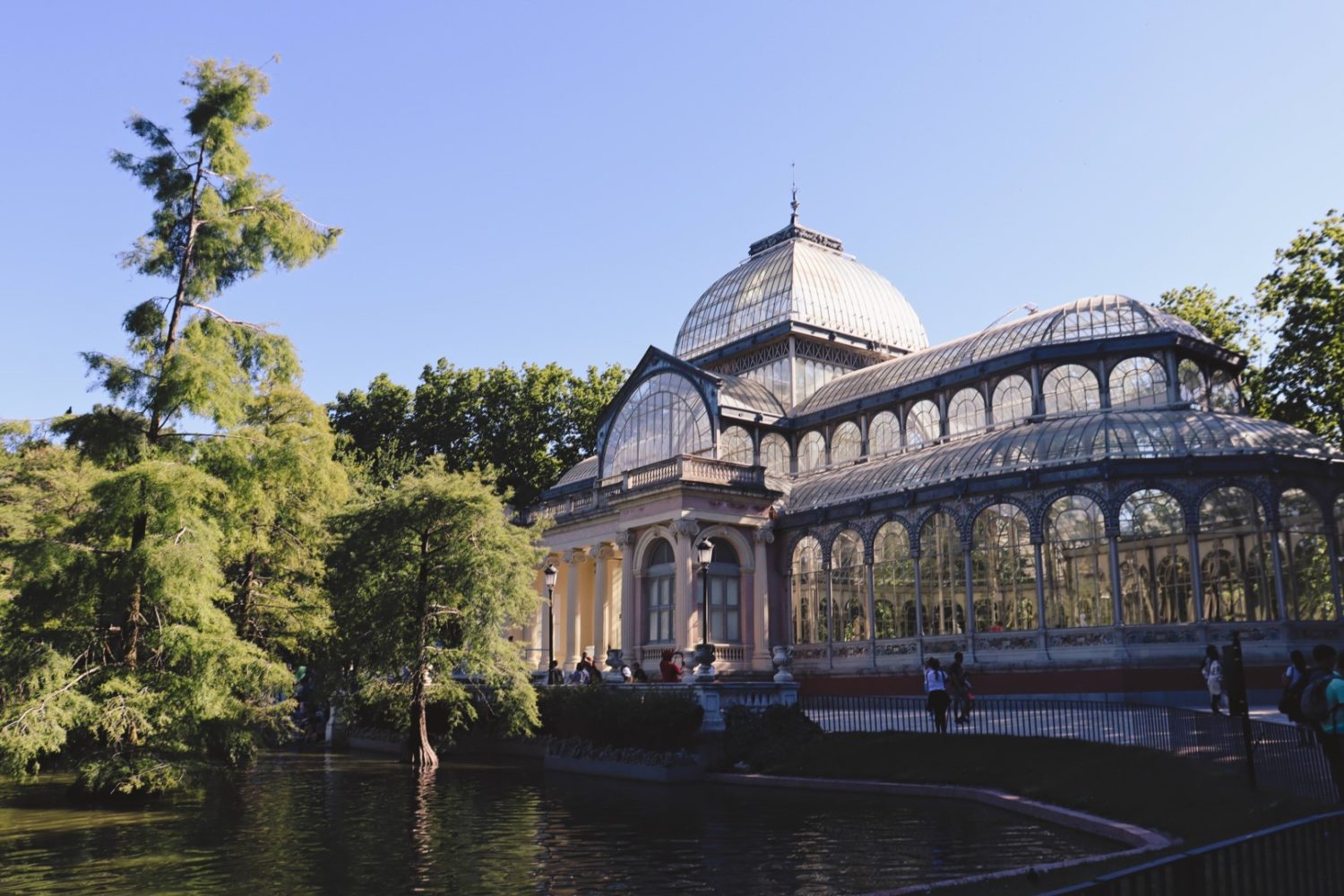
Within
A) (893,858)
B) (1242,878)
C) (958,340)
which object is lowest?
(893,858)

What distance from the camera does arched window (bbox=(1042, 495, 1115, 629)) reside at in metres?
29.8

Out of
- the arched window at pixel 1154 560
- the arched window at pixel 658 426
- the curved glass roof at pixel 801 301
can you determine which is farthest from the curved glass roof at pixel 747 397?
the arched window at pixel 1154 560

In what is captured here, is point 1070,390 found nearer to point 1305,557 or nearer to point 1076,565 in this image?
point 1076,565

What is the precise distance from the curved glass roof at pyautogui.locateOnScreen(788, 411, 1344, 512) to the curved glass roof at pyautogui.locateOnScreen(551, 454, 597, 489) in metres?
17.3

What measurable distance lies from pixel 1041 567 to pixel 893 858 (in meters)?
19.7

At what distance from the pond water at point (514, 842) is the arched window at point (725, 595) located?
53.6 feet

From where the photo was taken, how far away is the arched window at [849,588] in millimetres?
35625

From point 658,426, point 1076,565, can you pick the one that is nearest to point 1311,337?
point 1076,565

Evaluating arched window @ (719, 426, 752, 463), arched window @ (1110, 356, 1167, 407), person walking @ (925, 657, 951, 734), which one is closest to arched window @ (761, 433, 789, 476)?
arched window @ (719, 426, 752, 463)

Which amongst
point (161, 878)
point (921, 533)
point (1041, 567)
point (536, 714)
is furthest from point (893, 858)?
point (921, 533)

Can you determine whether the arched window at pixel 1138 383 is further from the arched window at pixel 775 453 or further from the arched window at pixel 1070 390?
the arched window at pixel 775 453

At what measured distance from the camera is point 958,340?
4228cm

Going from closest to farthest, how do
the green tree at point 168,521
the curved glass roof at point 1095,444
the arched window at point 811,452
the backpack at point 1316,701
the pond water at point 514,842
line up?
the pond water at point 514,842, the backpack at point 1316,701, the green tree at point 168,521, the curved glass roof at point 1095,444, the arched window at point 811,452

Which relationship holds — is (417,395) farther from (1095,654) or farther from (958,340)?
(1095,654)
